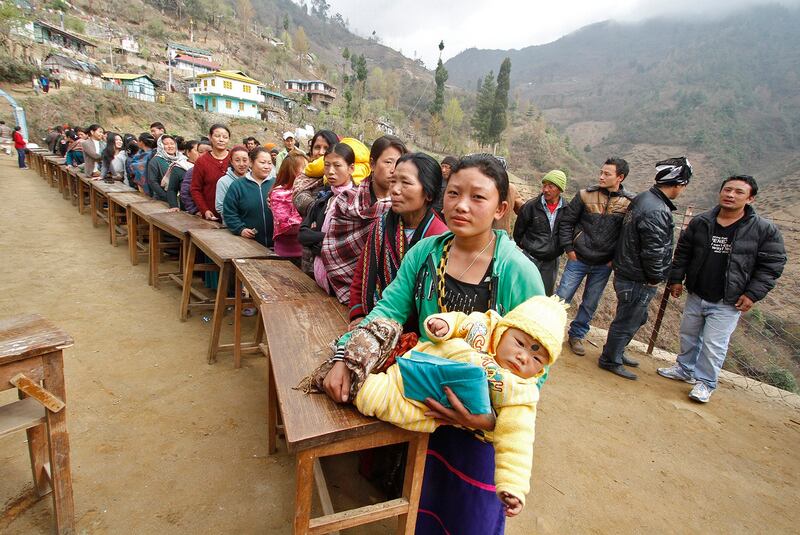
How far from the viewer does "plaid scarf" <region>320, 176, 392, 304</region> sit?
2.36m

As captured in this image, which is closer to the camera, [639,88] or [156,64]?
[156,64]

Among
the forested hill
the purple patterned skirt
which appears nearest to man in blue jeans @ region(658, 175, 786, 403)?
the purple patterned skirt

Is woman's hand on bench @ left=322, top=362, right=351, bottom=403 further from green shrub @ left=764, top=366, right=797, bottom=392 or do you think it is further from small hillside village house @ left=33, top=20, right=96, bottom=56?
small hillside village house @ left=33, top=20, right=96, bottom=56

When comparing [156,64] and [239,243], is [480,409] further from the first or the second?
[156,64]

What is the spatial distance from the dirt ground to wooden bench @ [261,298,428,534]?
642mm

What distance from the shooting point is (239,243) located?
138 inches

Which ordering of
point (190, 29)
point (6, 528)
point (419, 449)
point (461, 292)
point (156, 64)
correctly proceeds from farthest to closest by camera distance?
point (190, 29), point (156, 64), point (6, 528), point (461, 292), point (419, 449)

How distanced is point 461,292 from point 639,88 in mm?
140827

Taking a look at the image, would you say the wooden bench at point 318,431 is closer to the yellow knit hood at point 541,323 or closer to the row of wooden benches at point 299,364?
the row of wooden benches at point 299,364

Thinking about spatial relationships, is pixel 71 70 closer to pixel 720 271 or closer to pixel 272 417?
pixel 272 417

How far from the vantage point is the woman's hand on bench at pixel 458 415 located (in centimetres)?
118

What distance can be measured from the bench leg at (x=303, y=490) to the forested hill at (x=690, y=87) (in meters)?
54.3

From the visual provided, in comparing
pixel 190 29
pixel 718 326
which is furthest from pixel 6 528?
pixel 190 29

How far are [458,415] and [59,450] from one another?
1690mm
